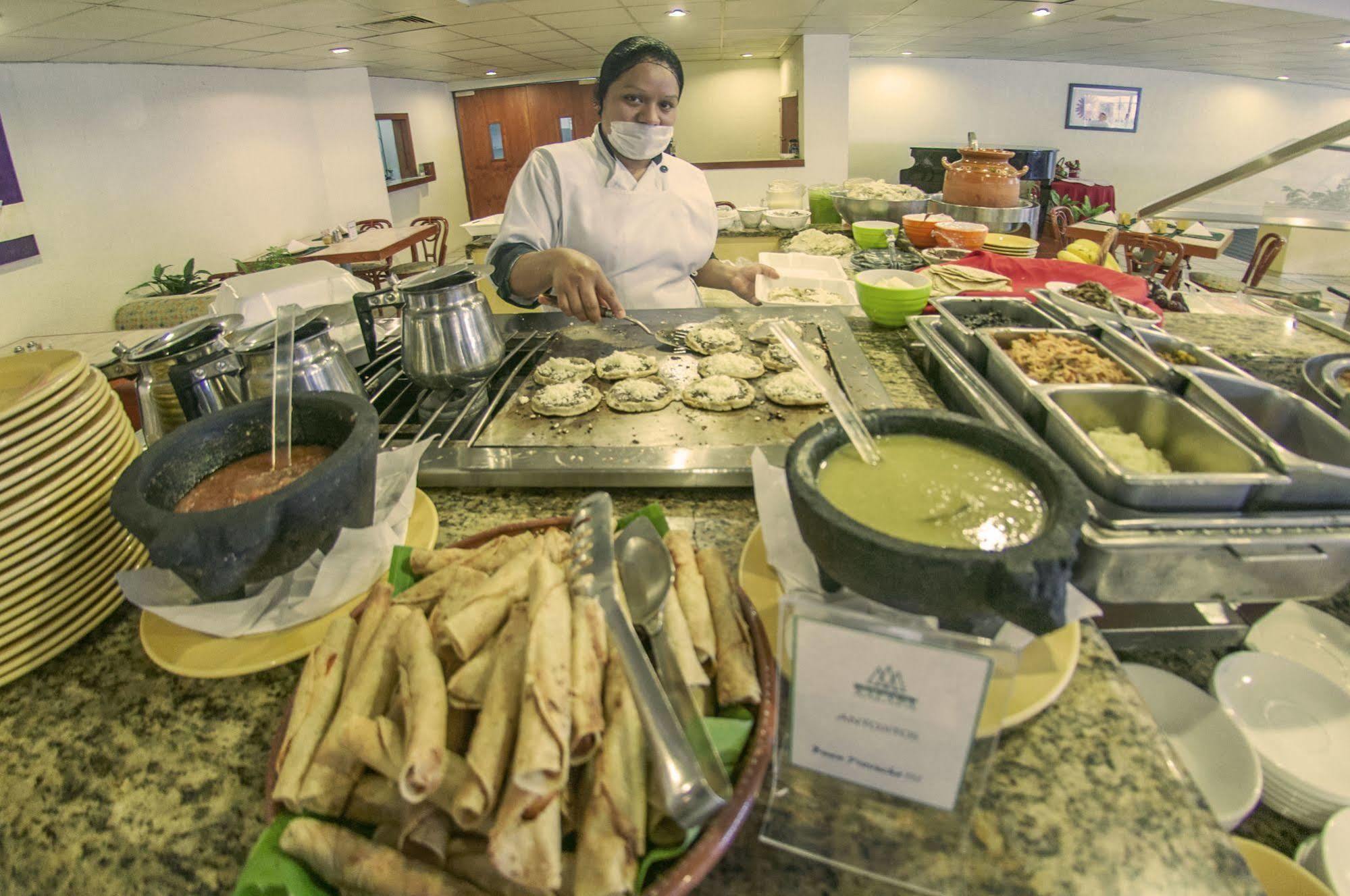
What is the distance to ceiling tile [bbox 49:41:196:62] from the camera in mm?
5102

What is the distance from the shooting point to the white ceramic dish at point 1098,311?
168 cm

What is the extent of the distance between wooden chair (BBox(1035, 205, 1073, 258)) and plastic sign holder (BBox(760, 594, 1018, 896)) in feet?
24.4

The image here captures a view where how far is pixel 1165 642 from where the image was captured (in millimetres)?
1079

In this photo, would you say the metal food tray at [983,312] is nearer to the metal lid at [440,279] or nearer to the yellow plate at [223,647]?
the metal lid at [440,279]

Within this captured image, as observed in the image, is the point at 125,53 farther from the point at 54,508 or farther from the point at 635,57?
the point at 54,508

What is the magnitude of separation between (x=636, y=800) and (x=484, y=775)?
128mm

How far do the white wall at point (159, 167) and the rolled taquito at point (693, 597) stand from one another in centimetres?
649

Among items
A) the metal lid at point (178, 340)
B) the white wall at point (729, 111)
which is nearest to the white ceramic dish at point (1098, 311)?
the metal lid at point (178, 340)

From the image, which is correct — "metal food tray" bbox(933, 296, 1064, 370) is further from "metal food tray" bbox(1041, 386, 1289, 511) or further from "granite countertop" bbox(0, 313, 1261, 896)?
"granite countertop" bbox(0, 313, 1261, 896)

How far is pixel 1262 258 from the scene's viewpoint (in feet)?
22.1

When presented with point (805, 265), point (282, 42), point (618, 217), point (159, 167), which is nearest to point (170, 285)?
point (159, 167)

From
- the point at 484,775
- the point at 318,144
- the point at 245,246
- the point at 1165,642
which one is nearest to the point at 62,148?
the point at 245,246

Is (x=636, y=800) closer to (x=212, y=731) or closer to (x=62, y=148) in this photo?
(x=212, y=731)

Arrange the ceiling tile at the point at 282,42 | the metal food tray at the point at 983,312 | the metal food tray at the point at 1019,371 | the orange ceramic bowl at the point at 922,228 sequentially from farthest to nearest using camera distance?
the ceiling tile at the point at 282,42, the orange ceramic bowl at the point at 922,228, the metal food tray at the point at 983,312, the metal food tray at the point at 1019,371
